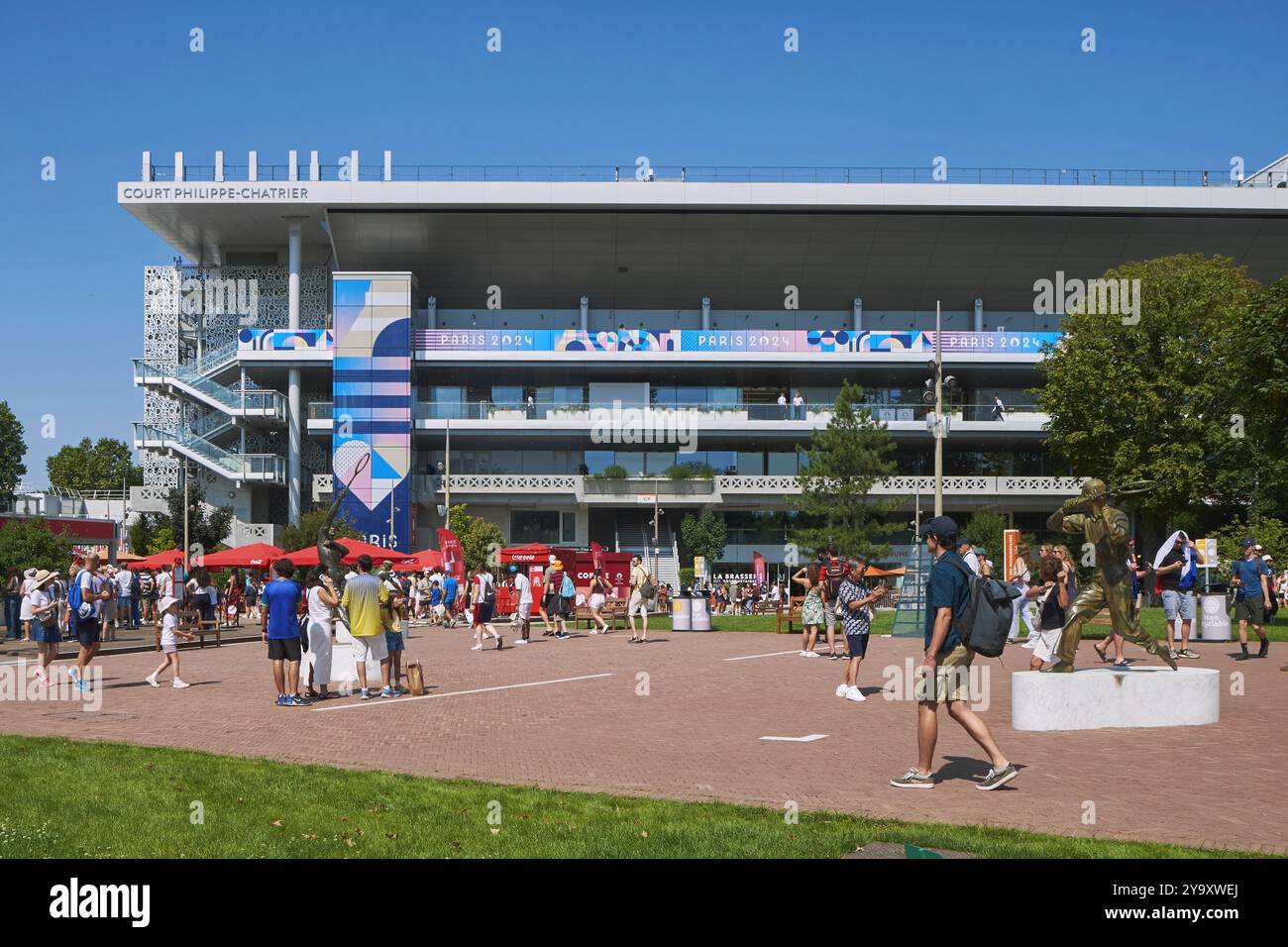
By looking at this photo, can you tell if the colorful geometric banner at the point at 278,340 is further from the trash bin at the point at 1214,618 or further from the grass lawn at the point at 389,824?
the grass lawn at the point at 389,824

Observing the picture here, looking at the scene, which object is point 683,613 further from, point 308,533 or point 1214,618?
point 308,533

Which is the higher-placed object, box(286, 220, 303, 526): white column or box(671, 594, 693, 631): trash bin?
box(286, 220, 303, 526): white column

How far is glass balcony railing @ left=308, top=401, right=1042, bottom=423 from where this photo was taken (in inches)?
2557

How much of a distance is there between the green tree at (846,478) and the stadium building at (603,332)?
9.52m

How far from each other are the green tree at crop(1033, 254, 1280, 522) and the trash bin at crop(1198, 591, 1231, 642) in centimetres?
1885

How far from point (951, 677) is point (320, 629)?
971 centimetres

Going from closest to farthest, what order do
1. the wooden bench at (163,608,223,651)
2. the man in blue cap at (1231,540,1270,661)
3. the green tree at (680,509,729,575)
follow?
the man in blue cap at (1231,540,1270,661) → the wooden bench at (163,608,223,651) → the green tree at (680,509,729,575)

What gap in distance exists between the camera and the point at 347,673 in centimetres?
1783

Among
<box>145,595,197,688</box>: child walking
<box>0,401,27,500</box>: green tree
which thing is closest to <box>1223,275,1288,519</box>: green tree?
<box>145,595,197,688</box>: child walking

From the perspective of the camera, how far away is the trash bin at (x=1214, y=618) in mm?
24453

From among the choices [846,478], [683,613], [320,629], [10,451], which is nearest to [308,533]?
[846,478]

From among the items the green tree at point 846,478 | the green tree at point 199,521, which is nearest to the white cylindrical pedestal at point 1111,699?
the green tree at point 846,478

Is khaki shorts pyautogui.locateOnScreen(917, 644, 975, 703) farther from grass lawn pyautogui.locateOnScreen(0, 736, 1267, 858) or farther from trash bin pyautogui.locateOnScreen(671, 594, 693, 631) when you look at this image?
trash bin pyautogui.locateOnScreen(671, 594, 693, 631)

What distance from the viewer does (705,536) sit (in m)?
63.8
